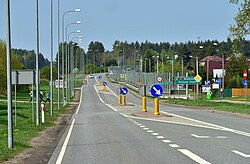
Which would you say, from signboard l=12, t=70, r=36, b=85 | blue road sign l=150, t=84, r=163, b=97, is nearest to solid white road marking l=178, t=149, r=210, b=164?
signboard l=12, t=70, r=36, b=85

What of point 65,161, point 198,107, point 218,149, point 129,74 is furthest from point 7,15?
point 129,74

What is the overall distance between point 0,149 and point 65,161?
3.03 metres

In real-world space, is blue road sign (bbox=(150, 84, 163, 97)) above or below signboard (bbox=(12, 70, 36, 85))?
below

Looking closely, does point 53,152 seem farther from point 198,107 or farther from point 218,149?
point 198,107

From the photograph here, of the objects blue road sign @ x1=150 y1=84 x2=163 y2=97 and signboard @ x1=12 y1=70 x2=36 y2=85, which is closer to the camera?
signboard @ x1=12 y1=70 x2=36 y2=85

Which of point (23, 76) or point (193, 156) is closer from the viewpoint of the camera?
point (193, 156)

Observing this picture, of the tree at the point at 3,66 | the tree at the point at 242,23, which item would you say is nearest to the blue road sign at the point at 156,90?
the tree at the point at 242,23

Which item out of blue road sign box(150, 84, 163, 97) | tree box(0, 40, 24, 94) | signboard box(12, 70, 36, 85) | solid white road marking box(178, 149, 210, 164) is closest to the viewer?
solid white road marking box(178, 149, 210, 164)

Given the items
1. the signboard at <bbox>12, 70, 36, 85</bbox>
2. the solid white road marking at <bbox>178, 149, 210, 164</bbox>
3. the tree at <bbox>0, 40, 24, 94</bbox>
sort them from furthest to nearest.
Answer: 1. the tree at <bbox>0, 40, 24, 94</bbox>
2. the signboard at <bbox>12, 70, 36, 85</bbox>
3. the solid white road marking at <bbox>178, 149, 210, 164</bbox>

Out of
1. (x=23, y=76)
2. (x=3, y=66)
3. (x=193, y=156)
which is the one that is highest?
(x=3, y=66)

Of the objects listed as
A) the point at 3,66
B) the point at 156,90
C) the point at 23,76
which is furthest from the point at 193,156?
the point at 3,66

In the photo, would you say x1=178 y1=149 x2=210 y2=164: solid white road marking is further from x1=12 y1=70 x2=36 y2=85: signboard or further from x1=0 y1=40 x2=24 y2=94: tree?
x1=0 y1=40 x2=24 y2=94: tree

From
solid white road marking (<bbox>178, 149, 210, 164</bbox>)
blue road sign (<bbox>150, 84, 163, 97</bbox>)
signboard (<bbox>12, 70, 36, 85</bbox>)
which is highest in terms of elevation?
signboard (<bbox>12, 70, 36, 85</bbox>)

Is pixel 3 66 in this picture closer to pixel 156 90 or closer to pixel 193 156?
pixel 156 90
